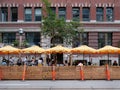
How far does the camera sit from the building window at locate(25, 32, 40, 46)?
51.1m

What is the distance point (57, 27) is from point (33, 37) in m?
10.1

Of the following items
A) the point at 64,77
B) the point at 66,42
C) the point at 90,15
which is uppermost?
the point at 90,15

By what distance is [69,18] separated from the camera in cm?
5119

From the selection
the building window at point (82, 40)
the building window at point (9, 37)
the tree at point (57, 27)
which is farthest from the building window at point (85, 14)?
the building window at point (9, 37)

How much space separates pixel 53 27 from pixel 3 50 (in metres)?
7.45

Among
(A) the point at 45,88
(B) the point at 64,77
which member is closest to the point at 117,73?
(B) the point at 64,77

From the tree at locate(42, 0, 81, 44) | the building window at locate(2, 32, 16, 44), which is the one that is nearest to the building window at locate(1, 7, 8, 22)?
the building window at locate(2, 32, 16, 44)

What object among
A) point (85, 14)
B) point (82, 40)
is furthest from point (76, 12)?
point (82, 40)

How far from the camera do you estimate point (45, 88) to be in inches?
877

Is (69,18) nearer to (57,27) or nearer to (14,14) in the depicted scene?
(14,14)

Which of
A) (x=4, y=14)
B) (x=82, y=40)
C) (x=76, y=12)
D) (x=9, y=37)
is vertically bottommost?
(x=82, y=40)

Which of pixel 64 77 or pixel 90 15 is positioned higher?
pixel 90 15

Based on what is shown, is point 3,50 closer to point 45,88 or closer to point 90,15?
point 45,88

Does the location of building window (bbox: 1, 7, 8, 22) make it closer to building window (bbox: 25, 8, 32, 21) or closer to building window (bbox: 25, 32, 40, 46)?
building window (bbox: 25, 8, 32, 21)
